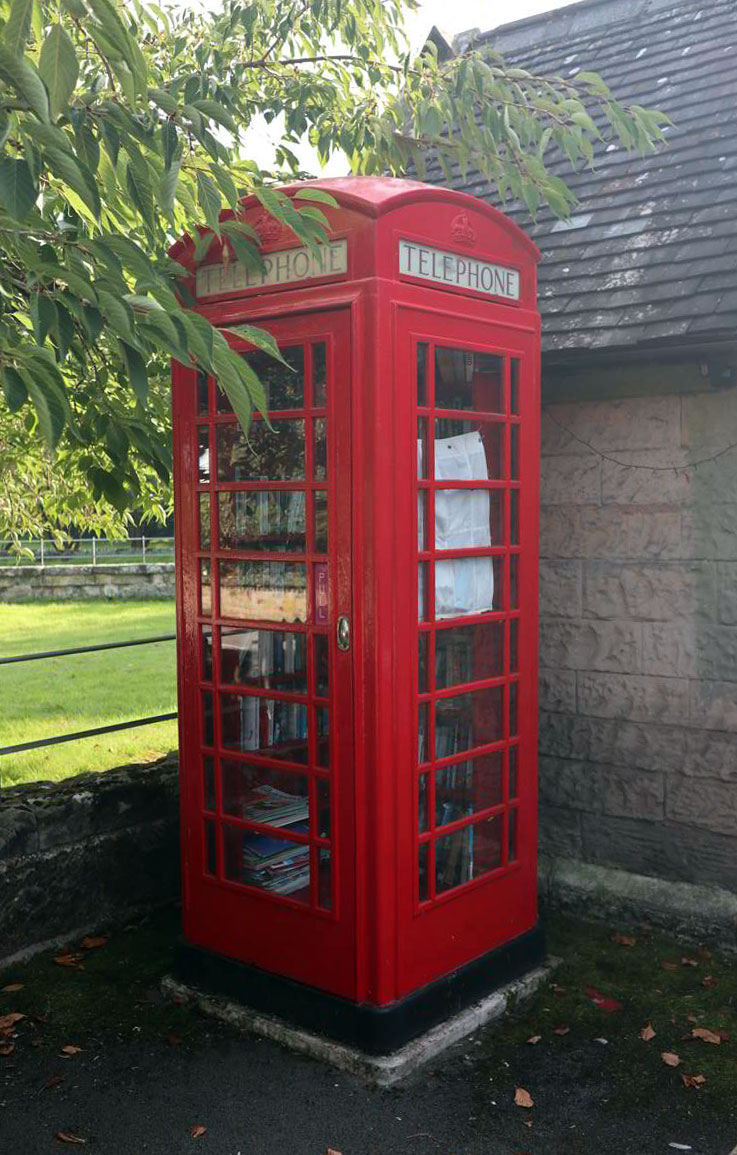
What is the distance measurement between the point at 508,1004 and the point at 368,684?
1.51 m

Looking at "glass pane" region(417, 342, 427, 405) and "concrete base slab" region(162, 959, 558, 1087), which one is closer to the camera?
"concrete base slab" region(162, 959, 558, 1087)

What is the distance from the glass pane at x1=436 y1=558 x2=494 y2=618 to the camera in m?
4.13

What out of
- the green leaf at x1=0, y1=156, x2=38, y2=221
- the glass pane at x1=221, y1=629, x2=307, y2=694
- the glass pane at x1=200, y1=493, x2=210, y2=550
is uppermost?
the green leaf at x1=0, y1=156, x2=38, y2=221

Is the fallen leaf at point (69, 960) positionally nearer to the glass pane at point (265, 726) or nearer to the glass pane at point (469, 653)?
the glass pane at point (265, 726)

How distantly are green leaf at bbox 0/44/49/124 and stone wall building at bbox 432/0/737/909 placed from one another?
3.03 metres

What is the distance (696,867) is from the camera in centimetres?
488

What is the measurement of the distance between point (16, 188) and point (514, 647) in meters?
2.75

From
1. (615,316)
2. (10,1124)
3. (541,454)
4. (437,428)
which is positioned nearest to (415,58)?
(615,316)

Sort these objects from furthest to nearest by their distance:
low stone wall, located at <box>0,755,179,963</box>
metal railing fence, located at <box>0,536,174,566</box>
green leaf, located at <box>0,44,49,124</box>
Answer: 1. metal railing fence, located at <box>0,536,174,566</box>
2. low stone wall, located at <box>0,755,179,963</box>
3. green leaf, located at <box>0,44,49,124</box>

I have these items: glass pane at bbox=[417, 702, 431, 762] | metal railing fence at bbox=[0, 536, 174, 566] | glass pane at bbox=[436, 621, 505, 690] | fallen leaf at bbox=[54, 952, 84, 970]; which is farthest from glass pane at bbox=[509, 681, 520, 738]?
metal railing fence at bbox=[0, 536, 174, 566]

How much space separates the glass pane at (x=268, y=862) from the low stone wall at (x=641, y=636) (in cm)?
161

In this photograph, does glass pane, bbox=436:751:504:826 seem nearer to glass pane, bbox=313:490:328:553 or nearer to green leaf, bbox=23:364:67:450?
glass pane, bbox=313:490:328:553

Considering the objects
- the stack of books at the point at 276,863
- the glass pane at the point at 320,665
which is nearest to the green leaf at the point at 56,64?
the glass pane at the point at 320,665

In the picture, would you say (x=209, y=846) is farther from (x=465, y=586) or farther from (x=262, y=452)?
(x=262, y=452)
